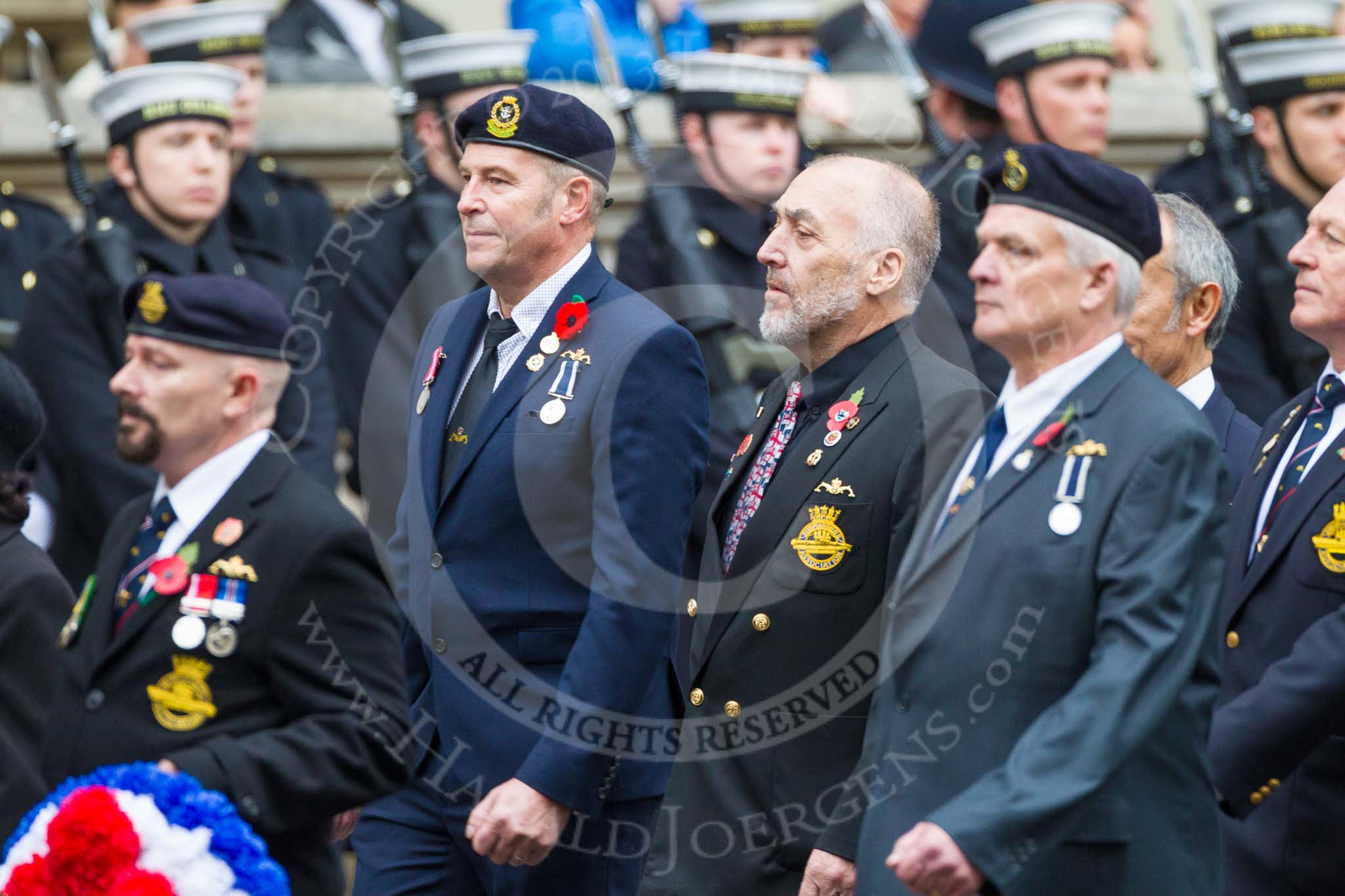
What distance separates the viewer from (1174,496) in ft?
12.5

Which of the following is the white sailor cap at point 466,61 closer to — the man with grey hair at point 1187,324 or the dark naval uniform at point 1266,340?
the dark naval uniform at point 1266,340

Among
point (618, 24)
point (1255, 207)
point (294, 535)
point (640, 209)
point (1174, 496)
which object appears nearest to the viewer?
point (1174, 496)

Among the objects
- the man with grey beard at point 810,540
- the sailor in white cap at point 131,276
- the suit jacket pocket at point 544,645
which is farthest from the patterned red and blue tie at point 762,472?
the sailor in white cap at point 131,276

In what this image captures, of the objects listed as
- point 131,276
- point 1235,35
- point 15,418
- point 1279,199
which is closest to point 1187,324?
point 15,418

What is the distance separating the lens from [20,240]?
747 cm

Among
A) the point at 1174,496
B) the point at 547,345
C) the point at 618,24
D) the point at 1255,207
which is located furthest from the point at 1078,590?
the point at 618,24

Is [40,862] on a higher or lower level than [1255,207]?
lower

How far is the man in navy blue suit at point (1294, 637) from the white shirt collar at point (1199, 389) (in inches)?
7.4

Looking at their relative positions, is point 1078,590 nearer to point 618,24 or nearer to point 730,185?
point 730,185

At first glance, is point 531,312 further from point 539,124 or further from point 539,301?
point 539,124

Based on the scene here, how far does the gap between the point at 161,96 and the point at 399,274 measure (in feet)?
3.06

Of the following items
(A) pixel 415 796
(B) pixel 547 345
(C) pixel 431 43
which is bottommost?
(A) pixel 415 796

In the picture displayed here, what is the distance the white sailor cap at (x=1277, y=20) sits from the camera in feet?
26.5

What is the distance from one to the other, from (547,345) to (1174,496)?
4.91ft
